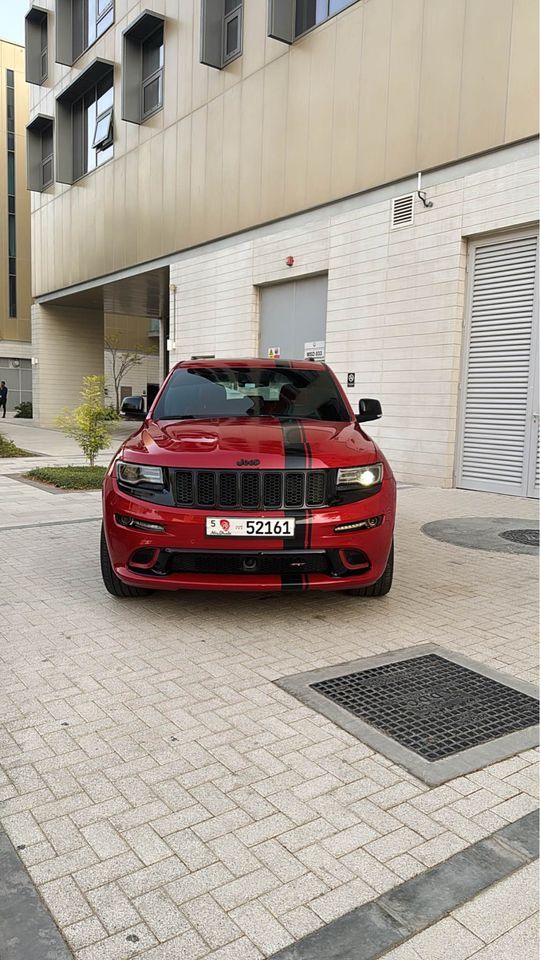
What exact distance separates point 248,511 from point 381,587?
1.31 meters

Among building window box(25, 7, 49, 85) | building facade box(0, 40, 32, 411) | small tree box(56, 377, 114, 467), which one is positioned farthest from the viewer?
building facade box(0, 40, 32, 411)

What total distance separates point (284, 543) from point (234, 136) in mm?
13180

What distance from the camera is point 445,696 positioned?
3.19 metres

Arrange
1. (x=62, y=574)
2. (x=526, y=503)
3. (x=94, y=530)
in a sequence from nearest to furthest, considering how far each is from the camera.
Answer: (x=62, y=574), (x=94, y=530), (x=526, y=503)

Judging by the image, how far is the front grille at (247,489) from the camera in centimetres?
381

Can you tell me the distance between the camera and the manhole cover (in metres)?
6.63

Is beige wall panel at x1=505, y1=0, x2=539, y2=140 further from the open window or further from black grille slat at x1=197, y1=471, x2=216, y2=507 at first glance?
the open window

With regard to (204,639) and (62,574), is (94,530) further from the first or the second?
(204,639)

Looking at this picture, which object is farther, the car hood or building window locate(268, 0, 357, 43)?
building window locate(268, 0, 357, 43)

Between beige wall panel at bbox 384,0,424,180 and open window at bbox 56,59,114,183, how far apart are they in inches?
451

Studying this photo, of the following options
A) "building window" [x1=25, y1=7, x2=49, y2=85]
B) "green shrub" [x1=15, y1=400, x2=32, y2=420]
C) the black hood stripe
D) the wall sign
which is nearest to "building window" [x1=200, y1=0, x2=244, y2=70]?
the wall sign

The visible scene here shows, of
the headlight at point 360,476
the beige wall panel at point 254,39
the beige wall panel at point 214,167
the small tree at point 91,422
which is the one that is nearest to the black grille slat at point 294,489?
the headlight at point 360,476

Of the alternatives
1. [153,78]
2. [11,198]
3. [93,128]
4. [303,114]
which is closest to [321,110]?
[303,114]

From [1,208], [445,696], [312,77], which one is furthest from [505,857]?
[1,208]
